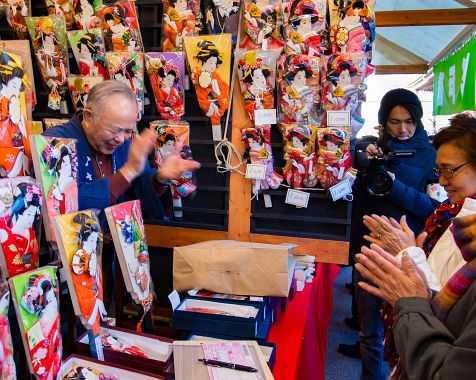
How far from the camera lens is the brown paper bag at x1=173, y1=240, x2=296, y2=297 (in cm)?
149

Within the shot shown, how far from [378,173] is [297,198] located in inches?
16.1

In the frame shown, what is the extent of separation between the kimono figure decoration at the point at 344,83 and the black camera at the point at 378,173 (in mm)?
221

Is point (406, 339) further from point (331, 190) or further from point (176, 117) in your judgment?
point (176, 117)

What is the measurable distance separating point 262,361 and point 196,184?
42.6 inches

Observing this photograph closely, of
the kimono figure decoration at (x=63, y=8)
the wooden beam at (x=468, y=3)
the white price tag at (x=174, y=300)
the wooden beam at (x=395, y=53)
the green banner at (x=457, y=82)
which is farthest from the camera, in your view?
the wooden beam at (x=395, y=53)

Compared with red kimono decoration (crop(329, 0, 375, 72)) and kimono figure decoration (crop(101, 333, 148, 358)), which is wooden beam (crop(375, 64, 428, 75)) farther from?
kimono figure decoration (crop(101, 333, 148, 358))

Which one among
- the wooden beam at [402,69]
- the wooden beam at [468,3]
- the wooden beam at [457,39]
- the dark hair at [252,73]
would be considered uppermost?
the wooden beam at [468,3]

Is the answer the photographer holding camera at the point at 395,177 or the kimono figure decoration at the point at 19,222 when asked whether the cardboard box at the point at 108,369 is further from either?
the photographer holding camera at the point at 395,177

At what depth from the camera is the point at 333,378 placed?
2.42 metres

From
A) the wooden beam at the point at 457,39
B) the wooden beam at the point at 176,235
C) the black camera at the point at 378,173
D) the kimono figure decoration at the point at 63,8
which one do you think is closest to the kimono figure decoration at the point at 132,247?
→ the wooden beam at the point at 176,235

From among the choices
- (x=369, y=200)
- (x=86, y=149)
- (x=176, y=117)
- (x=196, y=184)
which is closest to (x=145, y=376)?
(x=86, y=149)

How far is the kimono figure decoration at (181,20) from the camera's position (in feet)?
6.14

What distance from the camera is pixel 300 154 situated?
1824mm

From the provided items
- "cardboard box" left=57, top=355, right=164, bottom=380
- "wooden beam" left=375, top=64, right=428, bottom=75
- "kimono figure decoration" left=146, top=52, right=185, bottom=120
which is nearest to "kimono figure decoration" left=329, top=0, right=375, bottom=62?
"kimono figure decoration" left=146, top=52, right=185, bottom=120
